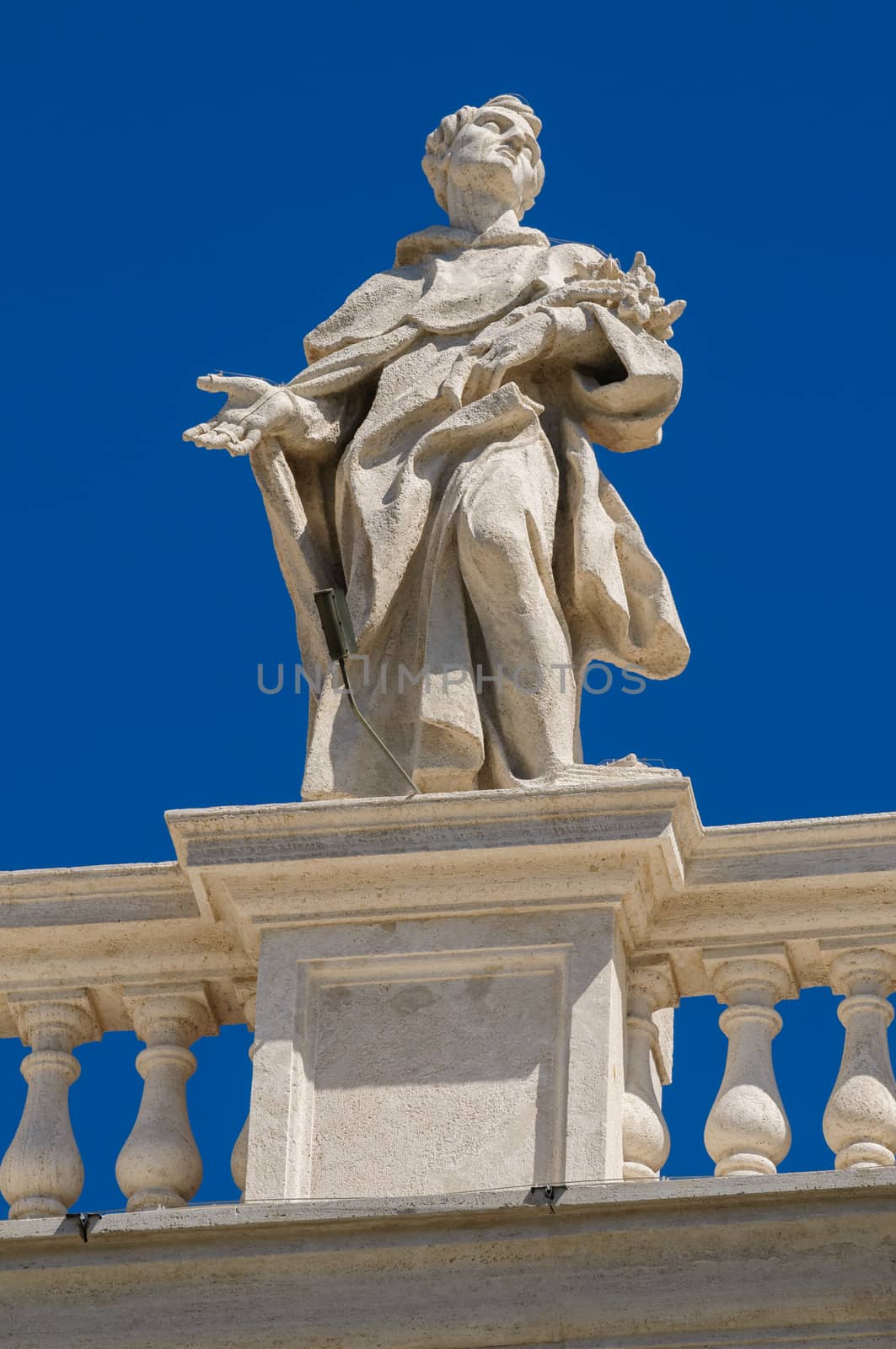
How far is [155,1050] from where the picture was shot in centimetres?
1034

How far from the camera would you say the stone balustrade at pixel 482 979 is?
972 cm

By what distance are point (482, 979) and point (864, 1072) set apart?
117 cm

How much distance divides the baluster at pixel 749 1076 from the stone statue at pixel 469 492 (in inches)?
34.2

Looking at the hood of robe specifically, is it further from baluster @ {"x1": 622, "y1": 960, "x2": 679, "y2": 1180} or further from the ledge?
the ledge

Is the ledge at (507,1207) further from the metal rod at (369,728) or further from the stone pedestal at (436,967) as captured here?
the metal rod at (369,728)

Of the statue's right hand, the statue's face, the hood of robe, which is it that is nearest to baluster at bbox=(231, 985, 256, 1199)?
the statue's right hand

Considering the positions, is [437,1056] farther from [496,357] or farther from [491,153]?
[491,153]

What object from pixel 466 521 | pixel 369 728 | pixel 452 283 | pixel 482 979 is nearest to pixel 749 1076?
pixel 482 979

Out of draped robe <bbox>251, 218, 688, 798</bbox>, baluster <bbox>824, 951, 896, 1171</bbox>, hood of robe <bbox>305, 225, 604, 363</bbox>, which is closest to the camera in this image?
baluster <bbox>824, 951, 896, 1171</bbox>

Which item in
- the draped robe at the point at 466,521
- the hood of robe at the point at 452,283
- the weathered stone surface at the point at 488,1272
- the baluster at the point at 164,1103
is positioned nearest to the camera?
the weathered stone surface at the point at 488,1272

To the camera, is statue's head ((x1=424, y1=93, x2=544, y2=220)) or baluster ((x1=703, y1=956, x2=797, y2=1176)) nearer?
baluster ((x1=703, y1=956, x2=797, y2=1176))

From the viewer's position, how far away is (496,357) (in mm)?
11258

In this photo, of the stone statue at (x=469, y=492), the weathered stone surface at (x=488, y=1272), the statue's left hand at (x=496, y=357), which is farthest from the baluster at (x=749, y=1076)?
the statue's left hand at (x=496, y=357)

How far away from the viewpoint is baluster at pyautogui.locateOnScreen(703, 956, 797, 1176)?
9.71 meters
